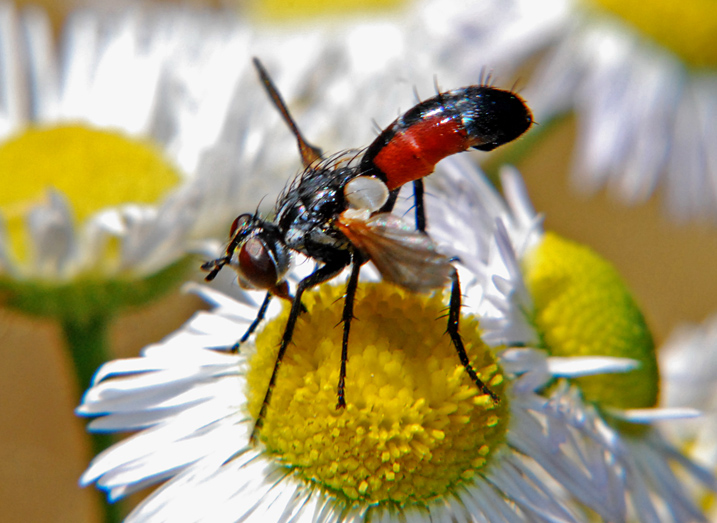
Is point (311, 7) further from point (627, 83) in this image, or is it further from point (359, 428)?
point (359, 428)

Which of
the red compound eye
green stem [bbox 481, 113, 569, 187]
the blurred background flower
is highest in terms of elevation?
the blurred background flower

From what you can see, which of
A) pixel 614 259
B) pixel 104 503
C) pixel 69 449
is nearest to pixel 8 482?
pixel 69 449

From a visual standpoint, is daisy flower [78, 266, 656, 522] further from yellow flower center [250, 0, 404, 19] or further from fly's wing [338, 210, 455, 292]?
yellow flower center [250, 0, 404, 19]

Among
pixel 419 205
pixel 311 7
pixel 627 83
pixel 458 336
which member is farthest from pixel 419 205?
pixel 311 7

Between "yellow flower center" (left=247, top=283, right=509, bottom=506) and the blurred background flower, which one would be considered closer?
"yellow flower center" (left=247, top=283, right=509, bottom=506)

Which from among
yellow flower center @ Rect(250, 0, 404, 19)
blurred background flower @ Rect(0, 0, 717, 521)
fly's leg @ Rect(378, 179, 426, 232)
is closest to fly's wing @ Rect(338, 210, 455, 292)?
fly's leg @ Rect(378, 179, 426, 232)

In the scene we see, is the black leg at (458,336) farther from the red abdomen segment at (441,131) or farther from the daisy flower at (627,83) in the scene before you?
the daisy flower at (627,83)

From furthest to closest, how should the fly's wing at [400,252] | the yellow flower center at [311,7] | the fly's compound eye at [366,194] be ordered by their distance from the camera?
the yellow flower center at [311,7] → the fly's compound eye at [366,194] → the fly's wing at [400,252]

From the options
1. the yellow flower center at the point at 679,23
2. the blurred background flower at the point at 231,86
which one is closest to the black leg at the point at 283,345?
the blurred background flower at the point at 231,86
